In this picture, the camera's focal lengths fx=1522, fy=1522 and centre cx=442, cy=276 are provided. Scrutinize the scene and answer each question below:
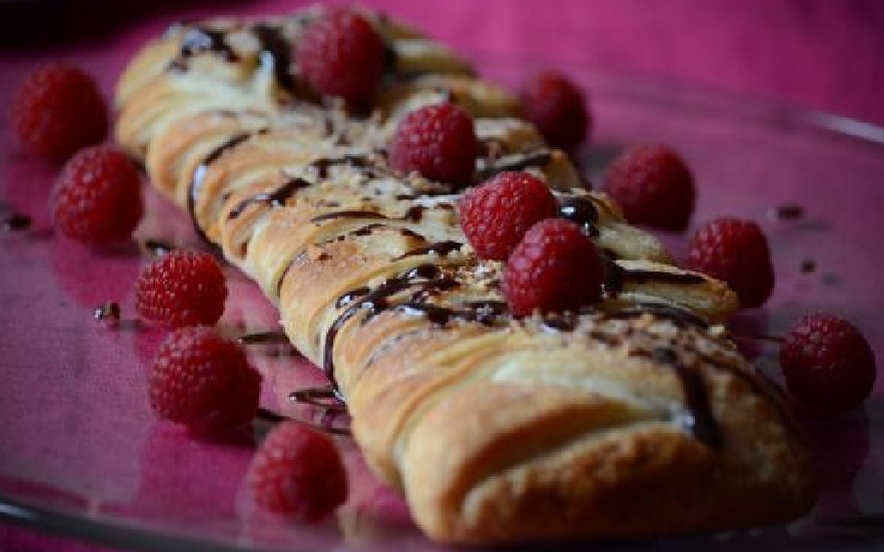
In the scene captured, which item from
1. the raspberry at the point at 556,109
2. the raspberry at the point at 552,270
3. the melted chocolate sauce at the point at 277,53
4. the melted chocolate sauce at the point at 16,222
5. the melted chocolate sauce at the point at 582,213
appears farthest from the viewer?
the raspberry at the point at 556,109

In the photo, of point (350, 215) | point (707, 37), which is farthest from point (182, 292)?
point (707, 37)

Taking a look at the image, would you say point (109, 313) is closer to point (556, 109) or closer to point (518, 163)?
point (518, 163)

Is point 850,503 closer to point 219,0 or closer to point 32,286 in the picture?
point 32,286

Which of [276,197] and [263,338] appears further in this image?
[276,197]

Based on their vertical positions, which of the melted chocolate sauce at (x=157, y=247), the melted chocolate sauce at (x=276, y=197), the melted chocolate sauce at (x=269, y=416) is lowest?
the melted chocolate sauce at (x=157, y=247)

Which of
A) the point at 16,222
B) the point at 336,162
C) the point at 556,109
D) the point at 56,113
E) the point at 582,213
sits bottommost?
the point at 16,222

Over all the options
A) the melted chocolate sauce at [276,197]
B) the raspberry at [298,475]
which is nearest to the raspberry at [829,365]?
the raspberry at [298,475]

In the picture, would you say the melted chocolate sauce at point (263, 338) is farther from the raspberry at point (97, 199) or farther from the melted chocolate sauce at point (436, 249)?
the raspberry at point (97, 199)

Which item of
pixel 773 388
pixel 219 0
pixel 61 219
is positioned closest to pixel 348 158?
pixel 61 219
